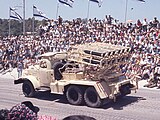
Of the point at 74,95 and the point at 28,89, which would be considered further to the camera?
the point at 28,89

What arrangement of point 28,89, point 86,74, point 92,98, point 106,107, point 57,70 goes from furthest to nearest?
point 28,89 < point 57,70 < point 86,74 < point 106,107 < point 92,98

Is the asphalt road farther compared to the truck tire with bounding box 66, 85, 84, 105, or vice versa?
the truck tire with bounding box 66, 85, 84, 105

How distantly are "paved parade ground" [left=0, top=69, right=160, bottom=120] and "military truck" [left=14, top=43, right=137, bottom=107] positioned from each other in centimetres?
Answer: 44

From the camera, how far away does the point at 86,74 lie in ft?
45.4

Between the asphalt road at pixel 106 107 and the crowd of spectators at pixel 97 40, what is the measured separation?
4.23m

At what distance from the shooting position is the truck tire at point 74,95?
13547mm

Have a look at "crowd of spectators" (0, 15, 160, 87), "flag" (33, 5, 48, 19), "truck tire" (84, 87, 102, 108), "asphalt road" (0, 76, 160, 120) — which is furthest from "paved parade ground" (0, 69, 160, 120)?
"flag" (33, 5, 48, 19)

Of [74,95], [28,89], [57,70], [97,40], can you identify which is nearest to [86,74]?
[74,95]

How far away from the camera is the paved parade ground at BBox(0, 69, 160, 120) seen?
1229cm

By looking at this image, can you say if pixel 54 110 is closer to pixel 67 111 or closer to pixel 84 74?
pixel 67 111

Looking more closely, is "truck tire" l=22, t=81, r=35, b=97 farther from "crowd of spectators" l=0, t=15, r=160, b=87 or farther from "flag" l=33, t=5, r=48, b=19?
"flag" l=33, t=5, r=48, b=19

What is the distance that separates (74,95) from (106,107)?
51.3 inches

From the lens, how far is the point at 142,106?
1377cm

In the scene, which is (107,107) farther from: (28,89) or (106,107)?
(28,89)
